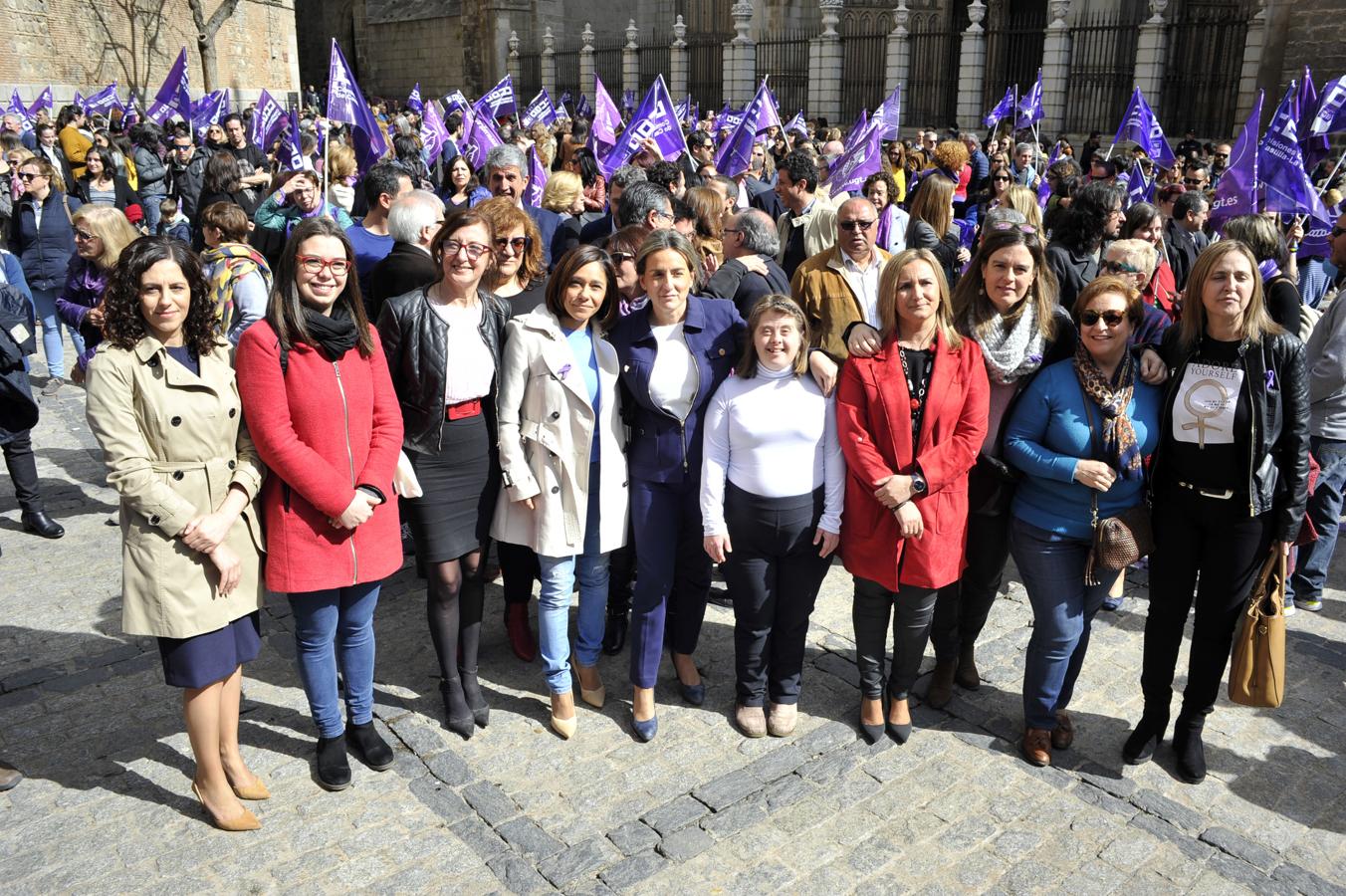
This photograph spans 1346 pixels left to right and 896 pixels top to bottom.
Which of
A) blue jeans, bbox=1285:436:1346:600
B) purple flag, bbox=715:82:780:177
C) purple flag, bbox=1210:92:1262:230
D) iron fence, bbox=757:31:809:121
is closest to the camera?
blue jeans, bbox=1285:436:1346:600

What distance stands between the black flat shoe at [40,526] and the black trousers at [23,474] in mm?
31

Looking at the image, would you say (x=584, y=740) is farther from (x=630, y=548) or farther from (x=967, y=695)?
(x=967, y=695)

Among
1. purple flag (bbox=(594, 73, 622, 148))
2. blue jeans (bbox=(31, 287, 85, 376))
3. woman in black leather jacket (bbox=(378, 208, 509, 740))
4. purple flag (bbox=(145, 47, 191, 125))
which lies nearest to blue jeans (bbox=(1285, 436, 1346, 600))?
woman in black leather jacket (bbox=(378, 208, 509, 740))

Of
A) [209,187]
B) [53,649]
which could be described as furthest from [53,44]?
[53,649]

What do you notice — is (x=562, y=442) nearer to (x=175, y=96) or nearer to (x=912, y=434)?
(x=912, y=434)

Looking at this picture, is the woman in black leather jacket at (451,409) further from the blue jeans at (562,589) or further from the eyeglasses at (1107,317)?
the eyeglasses at (1107,317)

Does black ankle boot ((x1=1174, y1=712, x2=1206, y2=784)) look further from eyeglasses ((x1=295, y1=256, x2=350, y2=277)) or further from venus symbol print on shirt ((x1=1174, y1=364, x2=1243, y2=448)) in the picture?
eyeglasses ((x1=295, y1=256, x2=350, y2=277))

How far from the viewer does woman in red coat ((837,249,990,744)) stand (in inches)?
162

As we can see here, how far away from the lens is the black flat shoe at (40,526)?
21.4 ft

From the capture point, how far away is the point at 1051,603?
420 cm

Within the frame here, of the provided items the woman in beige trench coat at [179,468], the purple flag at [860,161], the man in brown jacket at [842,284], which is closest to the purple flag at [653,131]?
the purple flag at [860,161]

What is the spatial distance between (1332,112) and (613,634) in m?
9.69

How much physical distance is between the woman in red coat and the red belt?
1448mm

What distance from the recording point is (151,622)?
3.56 m
